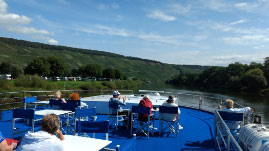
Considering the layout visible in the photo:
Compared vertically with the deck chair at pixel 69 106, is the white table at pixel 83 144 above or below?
below

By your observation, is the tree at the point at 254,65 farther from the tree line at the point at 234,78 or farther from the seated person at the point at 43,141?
the seated person at the point at 43,141

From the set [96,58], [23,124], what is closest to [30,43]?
[96,58]

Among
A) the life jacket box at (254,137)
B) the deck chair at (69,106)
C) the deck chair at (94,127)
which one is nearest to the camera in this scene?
the life jacket box at (254,137)

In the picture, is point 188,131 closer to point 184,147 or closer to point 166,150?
point 184,147

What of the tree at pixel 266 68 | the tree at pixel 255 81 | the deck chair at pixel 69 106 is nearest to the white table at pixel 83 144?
the deck chair at pixel 69 106

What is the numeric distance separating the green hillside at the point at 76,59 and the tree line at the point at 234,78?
39.0 m

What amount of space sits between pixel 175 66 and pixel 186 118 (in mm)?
188984

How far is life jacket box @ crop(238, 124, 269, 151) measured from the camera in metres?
3.45

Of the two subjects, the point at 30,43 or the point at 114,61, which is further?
the point at 114,61

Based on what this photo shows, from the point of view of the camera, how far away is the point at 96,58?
150 meters

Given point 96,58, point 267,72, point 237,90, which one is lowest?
point 237,90

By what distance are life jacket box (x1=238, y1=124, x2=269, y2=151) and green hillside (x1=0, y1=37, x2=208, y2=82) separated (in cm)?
10238

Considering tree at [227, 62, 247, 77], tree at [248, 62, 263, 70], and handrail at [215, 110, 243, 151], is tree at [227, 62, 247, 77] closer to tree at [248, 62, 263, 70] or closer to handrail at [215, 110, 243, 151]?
tree at [248, 62, 263, 70]

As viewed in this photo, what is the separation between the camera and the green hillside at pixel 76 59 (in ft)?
351
